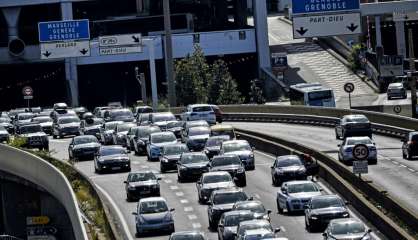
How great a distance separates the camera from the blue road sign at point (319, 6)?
6372 centimetres

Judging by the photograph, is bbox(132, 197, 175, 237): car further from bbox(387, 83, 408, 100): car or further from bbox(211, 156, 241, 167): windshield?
bbox(387, 83, 408, 100): car

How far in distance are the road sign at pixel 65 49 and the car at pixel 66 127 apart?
7281mm

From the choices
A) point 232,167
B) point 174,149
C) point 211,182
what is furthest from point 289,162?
point 174,149

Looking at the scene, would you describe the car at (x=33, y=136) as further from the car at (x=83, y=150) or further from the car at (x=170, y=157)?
the car at (x=170, y=157)

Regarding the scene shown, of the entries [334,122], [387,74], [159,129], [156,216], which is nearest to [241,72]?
[387,74]

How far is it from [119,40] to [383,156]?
109ft

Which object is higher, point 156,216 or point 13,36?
point 13,36

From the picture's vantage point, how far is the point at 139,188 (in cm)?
4775

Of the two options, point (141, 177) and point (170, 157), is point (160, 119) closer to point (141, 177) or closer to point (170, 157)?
point (170, 157)

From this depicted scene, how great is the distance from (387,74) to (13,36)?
122 feet

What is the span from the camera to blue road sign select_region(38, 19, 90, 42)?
8450 centimetres

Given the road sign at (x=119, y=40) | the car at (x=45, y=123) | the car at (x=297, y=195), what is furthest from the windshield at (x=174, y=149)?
the road sign at (x=119, y=40)

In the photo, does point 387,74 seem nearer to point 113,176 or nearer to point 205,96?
point 205,96

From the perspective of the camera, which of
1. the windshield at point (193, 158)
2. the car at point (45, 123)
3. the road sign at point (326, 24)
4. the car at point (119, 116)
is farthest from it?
the car at point (45, 123)
